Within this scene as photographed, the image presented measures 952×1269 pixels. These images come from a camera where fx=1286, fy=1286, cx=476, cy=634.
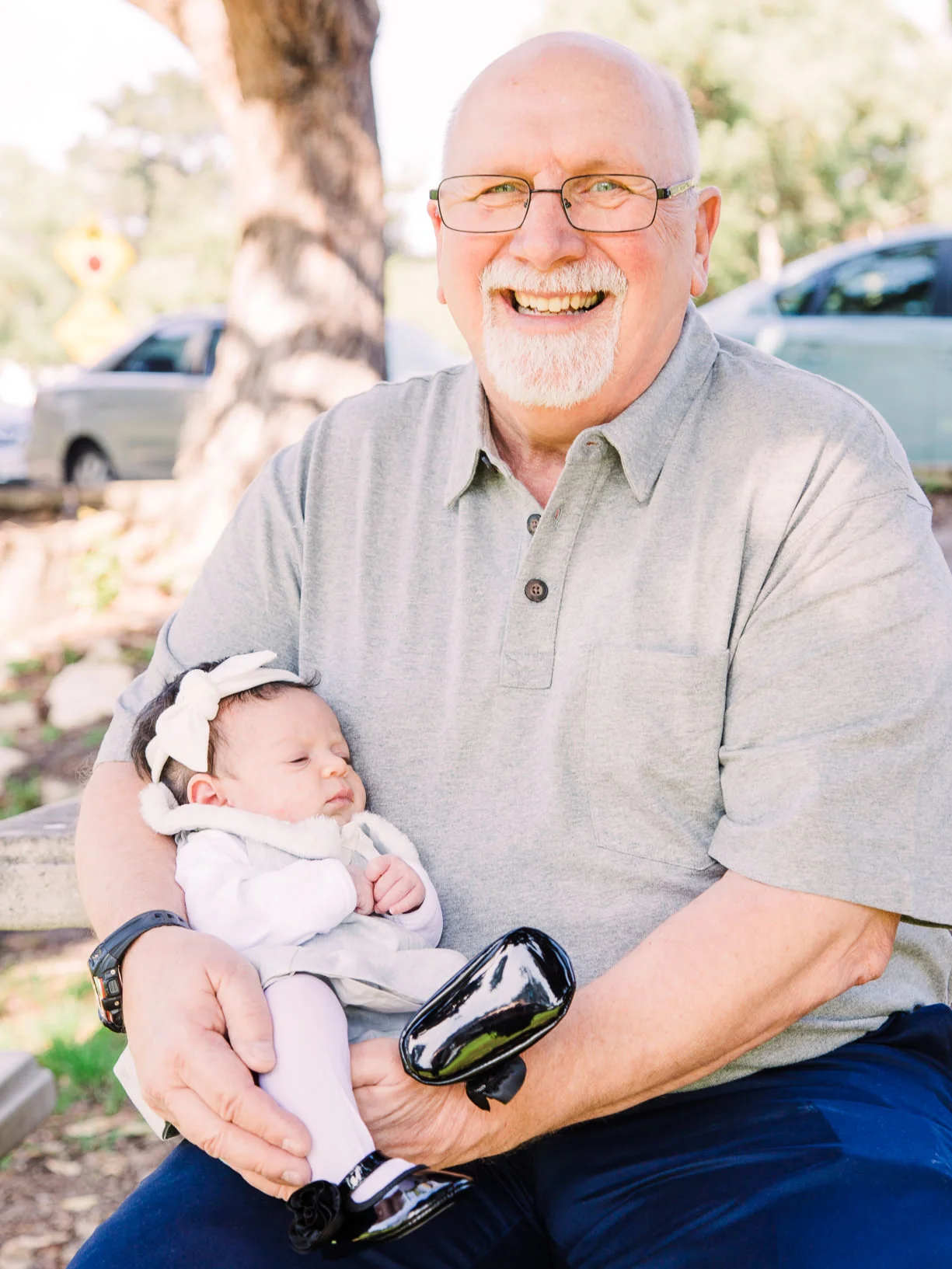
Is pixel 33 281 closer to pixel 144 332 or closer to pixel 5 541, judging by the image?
pixel 144 332

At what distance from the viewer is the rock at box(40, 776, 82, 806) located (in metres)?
5.32

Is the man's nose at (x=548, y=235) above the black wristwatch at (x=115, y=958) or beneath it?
above

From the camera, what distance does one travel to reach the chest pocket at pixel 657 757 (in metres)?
1.90

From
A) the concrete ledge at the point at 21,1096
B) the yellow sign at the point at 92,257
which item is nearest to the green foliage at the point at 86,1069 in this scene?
the concrete ledge at the point at 21,1096

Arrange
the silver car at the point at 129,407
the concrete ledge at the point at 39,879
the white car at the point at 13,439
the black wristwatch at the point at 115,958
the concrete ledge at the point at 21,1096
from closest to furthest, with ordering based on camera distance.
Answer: the black wristwatch at the point at 115,958, the concrete ledge at the point at 39,879, the concrete ledge at the point at 21,1096, the silver car at the point at 129,407, the white car at the point at 13,439

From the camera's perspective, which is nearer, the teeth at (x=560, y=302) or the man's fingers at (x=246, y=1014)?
the man's fingers at (x=246, y=1014)

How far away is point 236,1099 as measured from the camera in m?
1.61

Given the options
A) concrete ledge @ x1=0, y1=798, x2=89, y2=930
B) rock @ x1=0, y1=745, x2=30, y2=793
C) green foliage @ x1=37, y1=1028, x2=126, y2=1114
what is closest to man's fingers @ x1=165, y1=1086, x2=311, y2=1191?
concrete ledge @ x1=0, y1=798, x2=89, y2=930

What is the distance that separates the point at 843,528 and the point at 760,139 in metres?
23.1

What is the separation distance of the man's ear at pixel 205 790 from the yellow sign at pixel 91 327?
11.1 metres

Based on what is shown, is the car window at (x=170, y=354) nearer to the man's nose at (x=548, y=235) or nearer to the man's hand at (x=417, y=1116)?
the man's nose at (x=548, y=235)

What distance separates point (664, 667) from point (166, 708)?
0.84 metres

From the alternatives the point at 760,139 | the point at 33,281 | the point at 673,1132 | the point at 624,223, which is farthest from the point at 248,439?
the point at 33,281

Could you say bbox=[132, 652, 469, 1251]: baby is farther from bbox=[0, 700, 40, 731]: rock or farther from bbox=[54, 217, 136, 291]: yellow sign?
bbox=[54, 217, 136, 291]: yellow sign
